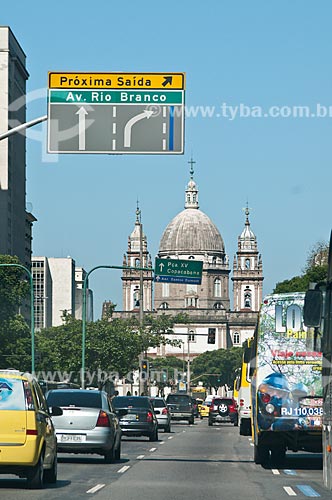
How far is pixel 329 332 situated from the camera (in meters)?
16.7

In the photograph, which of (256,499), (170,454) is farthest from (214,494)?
(170,454)

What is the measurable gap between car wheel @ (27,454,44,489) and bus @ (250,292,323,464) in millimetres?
6551

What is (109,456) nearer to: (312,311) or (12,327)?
(312,311)

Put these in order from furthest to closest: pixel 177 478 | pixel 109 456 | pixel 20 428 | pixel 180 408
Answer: pixel 180 408 < pixel 109 456 < pixel 177 478 < pixel 20 428

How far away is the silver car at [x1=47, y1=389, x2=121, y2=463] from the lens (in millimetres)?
27422

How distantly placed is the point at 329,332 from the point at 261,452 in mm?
11197

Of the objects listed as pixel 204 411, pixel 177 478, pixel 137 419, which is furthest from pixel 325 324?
pixel 204 411

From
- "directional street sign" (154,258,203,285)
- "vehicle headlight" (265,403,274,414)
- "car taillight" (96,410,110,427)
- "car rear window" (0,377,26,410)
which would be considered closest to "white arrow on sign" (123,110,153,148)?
Result: "vehicle headlight" (265,403,274,414)

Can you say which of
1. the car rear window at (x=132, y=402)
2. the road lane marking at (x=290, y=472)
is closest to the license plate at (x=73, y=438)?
the road lane marking at (x=290, y=472)

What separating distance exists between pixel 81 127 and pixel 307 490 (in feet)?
27.9

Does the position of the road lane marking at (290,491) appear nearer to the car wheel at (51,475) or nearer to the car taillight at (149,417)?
the car wheel at (51,475)

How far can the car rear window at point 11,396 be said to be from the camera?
64.0ft

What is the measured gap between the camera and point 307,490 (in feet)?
69.4

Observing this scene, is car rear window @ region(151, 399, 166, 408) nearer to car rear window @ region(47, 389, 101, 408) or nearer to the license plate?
car rear window @ region(47, 389, 101, 408)
